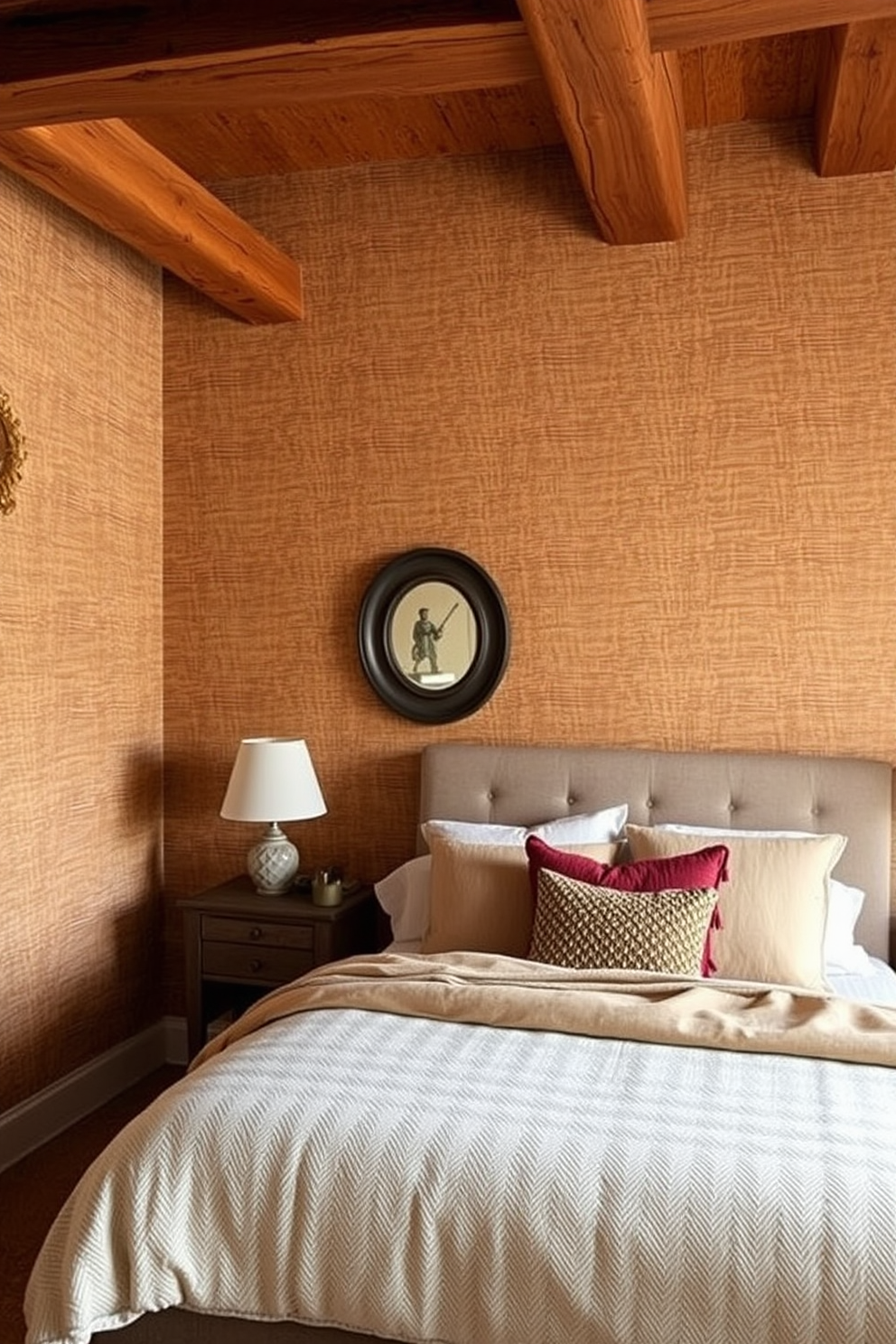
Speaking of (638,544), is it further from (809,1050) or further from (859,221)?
(809,1050)

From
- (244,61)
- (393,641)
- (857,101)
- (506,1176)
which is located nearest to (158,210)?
(244,61)

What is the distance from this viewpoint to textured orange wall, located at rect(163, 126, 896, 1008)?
3.65 m

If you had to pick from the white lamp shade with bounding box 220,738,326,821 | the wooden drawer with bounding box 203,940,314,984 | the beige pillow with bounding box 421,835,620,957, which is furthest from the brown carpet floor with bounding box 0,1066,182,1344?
the beige pillow with bounding box 421,835,620,957

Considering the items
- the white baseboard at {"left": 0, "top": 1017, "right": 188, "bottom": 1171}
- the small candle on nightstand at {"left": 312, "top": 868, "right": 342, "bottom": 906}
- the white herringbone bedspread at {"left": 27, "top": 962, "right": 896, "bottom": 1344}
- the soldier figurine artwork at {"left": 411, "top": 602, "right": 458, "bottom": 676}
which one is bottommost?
the white baseboard at {"left": 0, "top": 1017, "right": 188, "bottom": 1171}

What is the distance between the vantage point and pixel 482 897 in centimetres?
333

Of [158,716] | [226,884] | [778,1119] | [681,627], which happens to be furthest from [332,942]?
[778,1119]

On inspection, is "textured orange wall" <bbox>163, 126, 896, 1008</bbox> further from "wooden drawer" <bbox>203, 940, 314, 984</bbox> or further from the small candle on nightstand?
"wooden drawer" <bbox>203, 940, 314, 984</bbox>

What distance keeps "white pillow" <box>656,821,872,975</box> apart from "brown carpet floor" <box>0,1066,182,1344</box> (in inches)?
73.4

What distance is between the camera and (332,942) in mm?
3689

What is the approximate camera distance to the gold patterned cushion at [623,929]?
2889 millimetres

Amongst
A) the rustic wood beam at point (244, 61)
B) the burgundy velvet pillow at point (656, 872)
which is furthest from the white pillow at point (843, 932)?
the rustic wood beam at point (244, 61)

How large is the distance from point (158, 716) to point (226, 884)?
2.08ft

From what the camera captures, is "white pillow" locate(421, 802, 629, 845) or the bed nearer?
the bed

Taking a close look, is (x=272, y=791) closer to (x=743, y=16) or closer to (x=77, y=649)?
(x=77, y=649)
